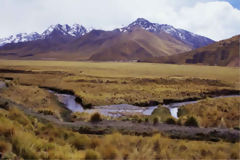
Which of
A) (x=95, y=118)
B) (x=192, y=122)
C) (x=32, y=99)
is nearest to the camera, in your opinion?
(x=192, y=122)

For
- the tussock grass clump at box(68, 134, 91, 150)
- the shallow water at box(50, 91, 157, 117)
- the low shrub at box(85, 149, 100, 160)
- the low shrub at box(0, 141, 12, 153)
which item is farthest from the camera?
the shallow water at box(50, 91, 157, 117)

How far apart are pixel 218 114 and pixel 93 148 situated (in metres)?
15.0

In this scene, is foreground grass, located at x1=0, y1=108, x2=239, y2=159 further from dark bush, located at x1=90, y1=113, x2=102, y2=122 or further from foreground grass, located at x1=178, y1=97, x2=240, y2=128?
A: foreground grass, located at x1=178, y1=97, x2=240, y2=128

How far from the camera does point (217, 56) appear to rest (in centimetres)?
13800

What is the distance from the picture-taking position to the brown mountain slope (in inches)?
5005

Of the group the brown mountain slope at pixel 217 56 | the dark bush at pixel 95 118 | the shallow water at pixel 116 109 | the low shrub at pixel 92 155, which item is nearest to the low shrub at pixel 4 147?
the low shrub at pixel 92 155

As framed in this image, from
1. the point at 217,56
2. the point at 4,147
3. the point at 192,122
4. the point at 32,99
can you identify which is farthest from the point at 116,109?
the point at 217,56

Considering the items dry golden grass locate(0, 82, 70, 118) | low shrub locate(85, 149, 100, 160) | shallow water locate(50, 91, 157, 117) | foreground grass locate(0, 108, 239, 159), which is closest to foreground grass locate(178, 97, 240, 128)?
shallow water locate(50, 91, 157, 117)

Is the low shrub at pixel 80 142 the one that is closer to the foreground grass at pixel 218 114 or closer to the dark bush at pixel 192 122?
the dark bush at pixel 192 122

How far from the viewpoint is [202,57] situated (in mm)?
145750

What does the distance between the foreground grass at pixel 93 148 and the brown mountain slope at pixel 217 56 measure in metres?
117

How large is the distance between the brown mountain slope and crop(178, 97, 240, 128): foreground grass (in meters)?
99.2

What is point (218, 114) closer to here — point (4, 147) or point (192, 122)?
point (192, 122)

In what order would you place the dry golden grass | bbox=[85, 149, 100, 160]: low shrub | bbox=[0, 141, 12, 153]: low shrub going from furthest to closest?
1. the dry golden grass
2. bbox=[85, 149, 100, 160]: low shrub
3. bbox=[0, 141, 12, 153]: low shrub
